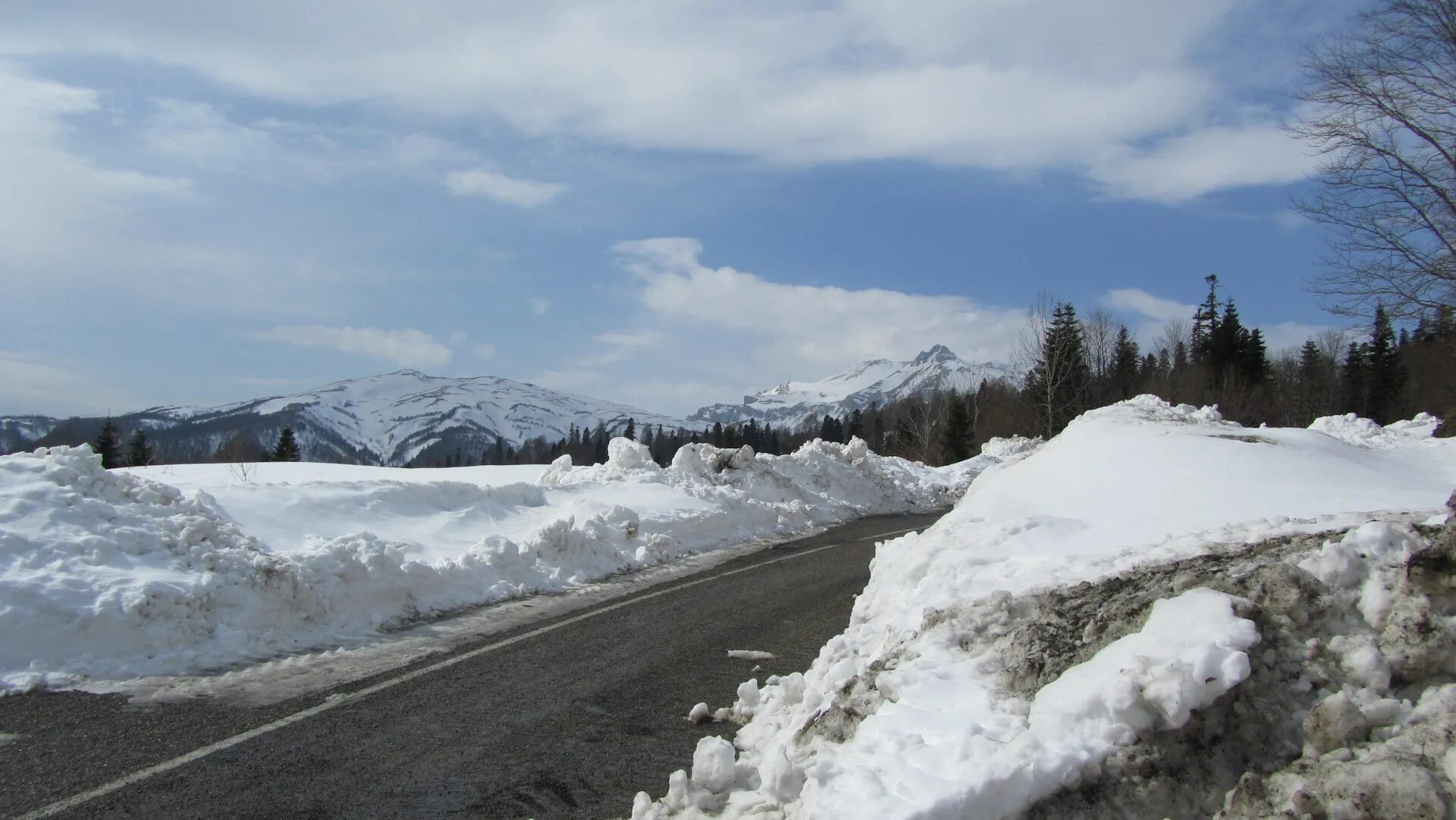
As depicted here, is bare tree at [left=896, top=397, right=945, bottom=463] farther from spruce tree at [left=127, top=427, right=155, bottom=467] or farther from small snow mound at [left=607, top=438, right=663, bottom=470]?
spruce tree at [left=127, top=427, right=155, bottom=467]

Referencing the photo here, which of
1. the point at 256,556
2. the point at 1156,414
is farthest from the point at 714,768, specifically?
the point at 1156,414

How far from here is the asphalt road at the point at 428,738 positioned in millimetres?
4426

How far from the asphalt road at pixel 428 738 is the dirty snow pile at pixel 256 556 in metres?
0.86

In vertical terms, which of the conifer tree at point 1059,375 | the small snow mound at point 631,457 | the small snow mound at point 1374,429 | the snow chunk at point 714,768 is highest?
the conifer tree at point 1059,375

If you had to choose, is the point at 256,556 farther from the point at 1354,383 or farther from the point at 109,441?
the point at 1354,383

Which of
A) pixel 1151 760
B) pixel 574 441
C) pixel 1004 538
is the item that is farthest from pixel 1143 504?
pixel 574 441

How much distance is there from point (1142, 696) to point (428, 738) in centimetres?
404

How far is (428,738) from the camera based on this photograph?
17.5 ft

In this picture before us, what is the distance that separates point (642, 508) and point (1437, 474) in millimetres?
10836

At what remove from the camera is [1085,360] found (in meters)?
47.1

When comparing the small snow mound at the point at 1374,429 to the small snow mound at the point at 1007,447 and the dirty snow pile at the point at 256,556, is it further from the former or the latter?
the dirty snow pile at the point at 256,556

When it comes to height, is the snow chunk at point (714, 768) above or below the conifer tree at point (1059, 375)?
below

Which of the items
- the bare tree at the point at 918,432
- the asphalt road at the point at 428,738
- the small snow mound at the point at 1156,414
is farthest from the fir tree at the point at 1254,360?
the asphalt road at the point at 428,738

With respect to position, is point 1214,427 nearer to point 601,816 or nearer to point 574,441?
point 601,816
